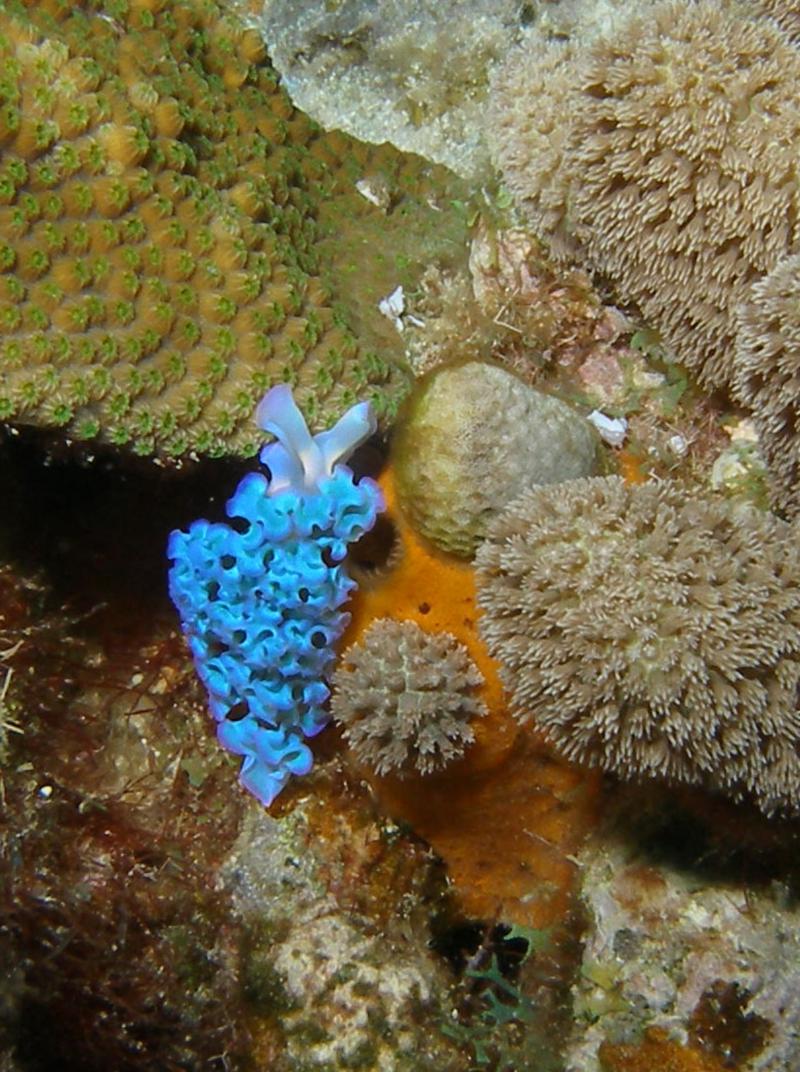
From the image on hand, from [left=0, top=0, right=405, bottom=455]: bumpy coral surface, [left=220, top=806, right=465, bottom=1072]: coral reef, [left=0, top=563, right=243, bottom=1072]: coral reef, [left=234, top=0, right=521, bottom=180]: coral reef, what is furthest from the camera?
[left=234, top=0, right=521, bottom=180]: coral reef

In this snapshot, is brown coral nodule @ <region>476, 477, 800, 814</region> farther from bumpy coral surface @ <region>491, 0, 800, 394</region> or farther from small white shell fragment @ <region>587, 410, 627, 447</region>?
bumpy coral surface @ <region>491, 0, 800, 394</region>

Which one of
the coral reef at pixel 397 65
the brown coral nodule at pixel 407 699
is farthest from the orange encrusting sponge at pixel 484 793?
the coral reef at pixel 397 65

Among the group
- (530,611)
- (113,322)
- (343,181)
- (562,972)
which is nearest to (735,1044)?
(562,972)

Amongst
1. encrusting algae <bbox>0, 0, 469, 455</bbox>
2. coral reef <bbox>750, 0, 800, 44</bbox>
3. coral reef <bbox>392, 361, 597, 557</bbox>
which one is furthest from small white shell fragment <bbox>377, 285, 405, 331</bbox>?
coral reef <bbox>750, 0, 800, 44</bbox>

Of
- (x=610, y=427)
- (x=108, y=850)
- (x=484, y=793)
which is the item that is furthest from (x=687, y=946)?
(x=108, y=850)

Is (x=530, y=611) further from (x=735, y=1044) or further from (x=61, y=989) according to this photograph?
(x=61, y=989)
